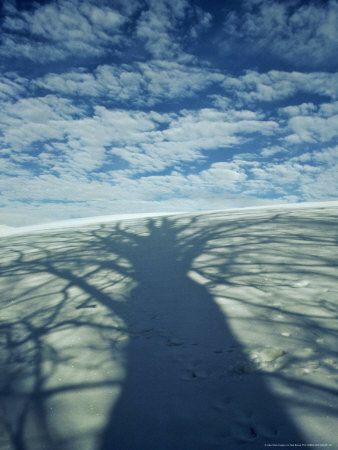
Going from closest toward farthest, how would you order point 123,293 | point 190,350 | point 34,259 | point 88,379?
1. point 88,379
2. point 190,350
3. point 123,293
4. point 34,259

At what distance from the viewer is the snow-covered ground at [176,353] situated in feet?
4.65

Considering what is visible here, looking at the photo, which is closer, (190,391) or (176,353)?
(190,391)

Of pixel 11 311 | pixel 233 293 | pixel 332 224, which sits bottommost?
pixel 11 311

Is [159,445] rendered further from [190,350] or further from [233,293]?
[233,293]

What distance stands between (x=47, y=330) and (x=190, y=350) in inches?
60.6

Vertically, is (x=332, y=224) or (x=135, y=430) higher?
(x=332, y=224)

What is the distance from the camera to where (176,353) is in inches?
82.6

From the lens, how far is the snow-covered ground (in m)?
1.42

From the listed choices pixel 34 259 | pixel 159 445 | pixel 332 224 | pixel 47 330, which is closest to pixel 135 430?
pixel 159 445

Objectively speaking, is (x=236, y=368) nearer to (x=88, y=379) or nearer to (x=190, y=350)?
(x=190, y=350)

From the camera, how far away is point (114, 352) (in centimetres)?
219

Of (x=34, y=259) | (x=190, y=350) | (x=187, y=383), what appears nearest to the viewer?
(x=187, y=383)

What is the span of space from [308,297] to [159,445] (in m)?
2.15

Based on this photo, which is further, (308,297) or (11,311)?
(11,311)
